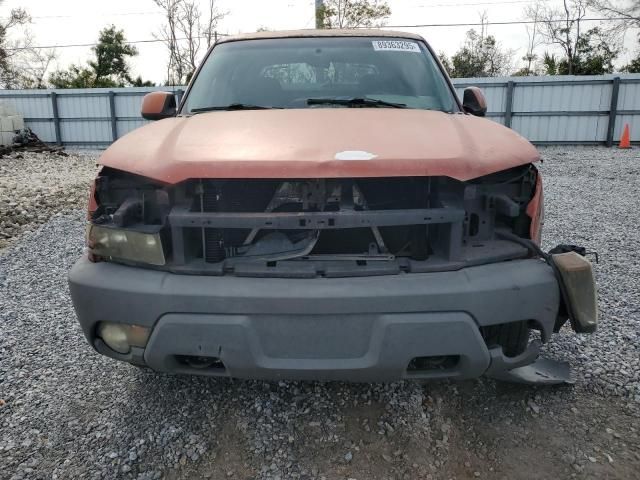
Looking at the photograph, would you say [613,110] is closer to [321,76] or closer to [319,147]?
[321,76]

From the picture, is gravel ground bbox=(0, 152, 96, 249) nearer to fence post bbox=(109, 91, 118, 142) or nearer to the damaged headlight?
fence post bbox=(109, 91, 118, 142)

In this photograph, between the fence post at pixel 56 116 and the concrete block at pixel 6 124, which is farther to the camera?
the fence post at pixel 56 116

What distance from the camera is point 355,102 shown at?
3.05 meters

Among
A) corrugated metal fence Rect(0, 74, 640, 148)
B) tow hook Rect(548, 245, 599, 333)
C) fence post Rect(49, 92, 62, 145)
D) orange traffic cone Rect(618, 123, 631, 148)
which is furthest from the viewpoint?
fence post Rect(49, 92, 62, 145)

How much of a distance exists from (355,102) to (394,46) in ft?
2.37

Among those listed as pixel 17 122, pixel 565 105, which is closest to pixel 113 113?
pixel 17 122

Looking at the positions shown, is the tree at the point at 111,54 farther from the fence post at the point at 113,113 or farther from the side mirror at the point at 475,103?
the side mirror at the point at 475,103

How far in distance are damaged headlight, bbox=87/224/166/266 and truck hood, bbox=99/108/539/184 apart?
0.82ft

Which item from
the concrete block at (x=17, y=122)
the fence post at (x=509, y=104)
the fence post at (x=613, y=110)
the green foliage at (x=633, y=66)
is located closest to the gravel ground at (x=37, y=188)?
the concrete block at (x=17, y=122)

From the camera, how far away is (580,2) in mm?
27297

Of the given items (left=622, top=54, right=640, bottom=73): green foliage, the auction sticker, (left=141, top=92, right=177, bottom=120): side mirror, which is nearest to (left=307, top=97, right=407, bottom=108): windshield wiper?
the auction sticker

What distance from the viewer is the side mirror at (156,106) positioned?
3.38 meters

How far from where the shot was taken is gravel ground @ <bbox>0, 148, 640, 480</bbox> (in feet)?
7.08

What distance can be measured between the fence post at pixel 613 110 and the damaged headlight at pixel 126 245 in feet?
58.4
